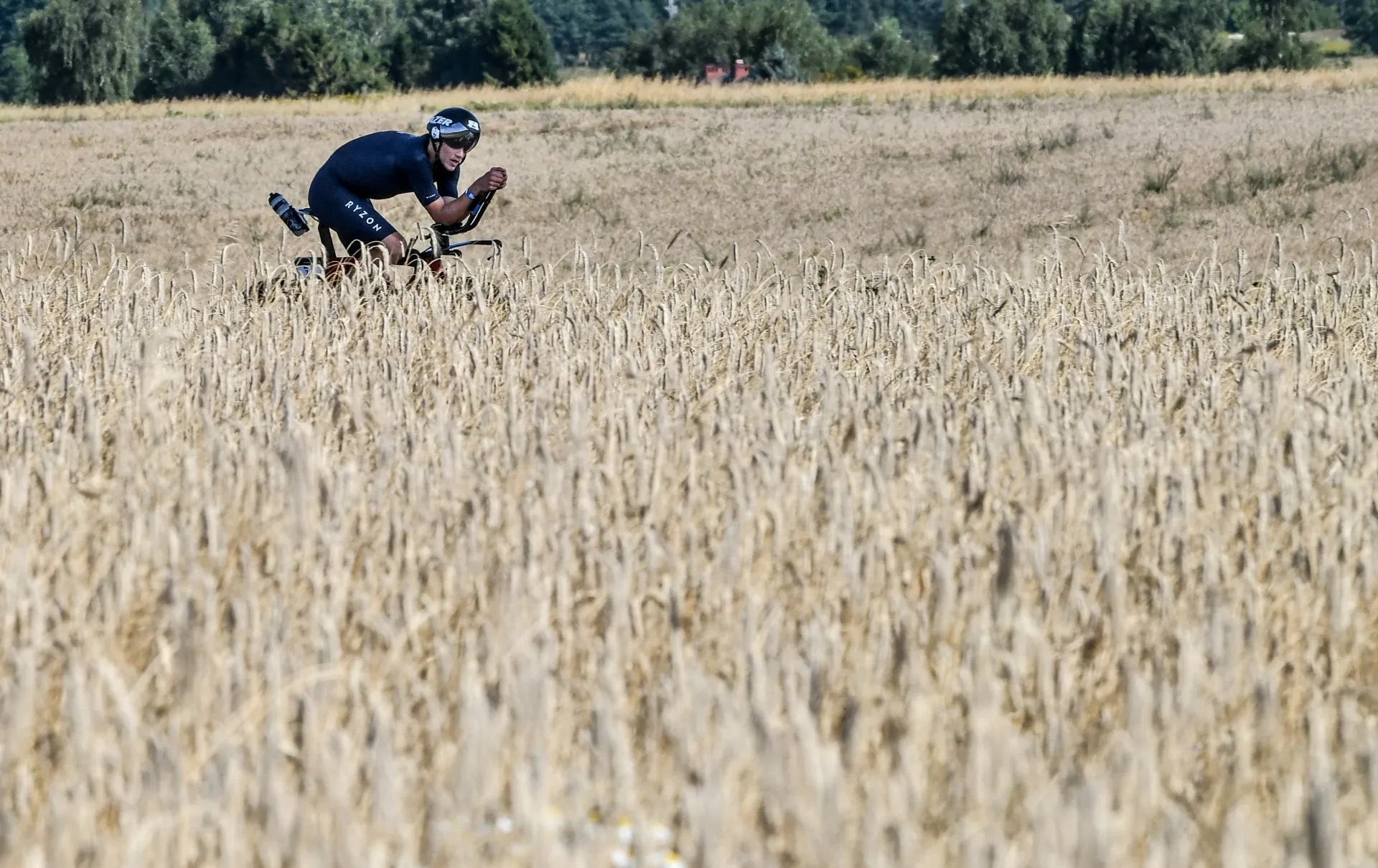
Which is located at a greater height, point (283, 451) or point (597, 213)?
point (283, 451)

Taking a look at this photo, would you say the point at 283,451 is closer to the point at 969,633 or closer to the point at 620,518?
the point at 620,518

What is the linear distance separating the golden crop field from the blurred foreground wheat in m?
0.01

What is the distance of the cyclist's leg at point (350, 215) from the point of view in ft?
30.7

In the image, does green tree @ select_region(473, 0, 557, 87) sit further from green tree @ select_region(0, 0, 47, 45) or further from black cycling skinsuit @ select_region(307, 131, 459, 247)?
green tree @ select_region(0, 0, 47, 45)

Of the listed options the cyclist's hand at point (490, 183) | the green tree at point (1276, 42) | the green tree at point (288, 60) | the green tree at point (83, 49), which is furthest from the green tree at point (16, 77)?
the cyclist's hand at point (490, 183)

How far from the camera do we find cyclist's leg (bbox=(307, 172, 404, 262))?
368 inches

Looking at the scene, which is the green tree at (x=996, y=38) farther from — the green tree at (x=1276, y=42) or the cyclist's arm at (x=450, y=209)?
the cyclist's arm at (x=450, y=209)

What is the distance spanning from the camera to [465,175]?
78.8 ft

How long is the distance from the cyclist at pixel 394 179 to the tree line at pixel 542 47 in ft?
203

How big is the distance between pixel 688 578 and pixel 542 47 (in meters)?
84.1

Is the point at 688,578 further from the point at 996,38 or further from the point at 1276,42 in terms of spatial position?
the point at 996,38

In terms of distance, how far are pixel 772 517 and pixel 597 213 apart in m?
15.4

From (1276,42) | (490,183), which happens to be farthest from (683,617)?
(1276,42)

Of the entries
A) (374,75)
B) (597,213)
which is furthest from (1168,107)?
(374,75)
